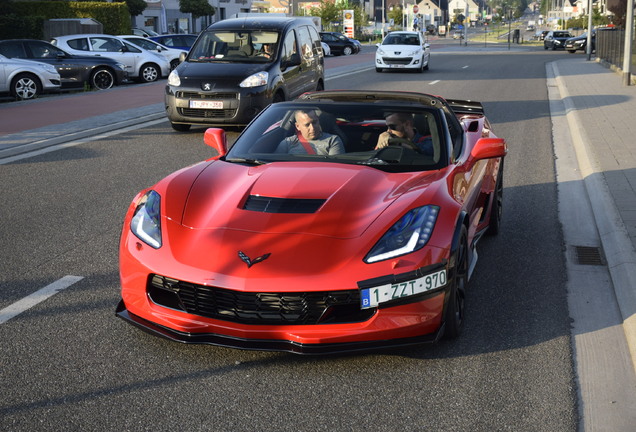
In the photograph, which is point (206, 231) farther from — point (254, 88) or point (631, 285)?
point (254, 88)

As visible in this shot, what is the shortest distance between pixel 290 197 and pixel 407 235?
761 millimetres

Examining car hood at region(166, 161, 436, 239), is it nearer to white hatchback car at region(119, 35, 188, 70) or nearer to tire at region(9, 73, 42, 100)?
tire at region(9, 73, 42, 100)

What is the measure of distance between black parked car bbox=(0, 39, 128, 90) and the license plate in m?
19.6

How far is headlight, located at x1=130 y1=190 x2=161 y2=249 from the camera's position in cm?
447

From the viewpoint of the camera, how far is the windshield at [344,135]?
17.8ft

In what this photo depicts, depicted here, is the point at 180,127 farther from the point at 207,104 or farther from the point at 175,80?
the point at 207,104

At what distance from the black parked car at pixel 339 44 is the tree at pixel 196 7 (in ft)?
51.8

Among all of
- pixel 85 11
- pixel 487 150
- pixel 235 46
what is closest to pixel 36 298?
pixel 487 150

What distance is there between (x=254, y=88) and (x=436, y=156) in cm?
845

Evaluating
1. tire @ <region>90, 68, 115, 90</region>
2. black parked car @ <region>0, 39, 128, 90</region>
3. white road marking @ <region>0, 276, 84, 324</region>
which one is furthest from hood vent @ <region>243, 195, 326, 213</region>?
tire @ <region>90, 68, 115, 90</region>

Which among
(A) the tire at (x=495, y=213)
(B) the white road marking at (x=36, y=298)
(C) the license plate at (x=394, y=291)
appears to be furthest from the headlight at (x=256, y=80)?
(C) the license plate at (x=394, y=291)

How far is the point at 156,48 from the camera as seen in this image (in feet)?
94.5

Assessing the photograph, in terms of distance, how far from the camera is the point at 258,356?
436cm

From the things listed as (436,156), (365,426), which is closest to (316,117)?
(436,156)
